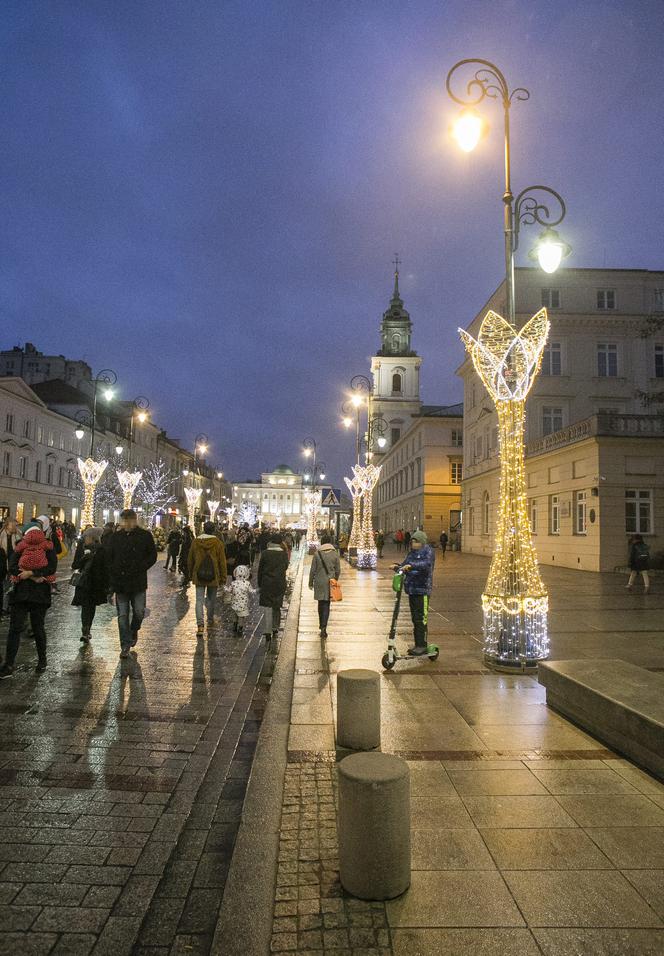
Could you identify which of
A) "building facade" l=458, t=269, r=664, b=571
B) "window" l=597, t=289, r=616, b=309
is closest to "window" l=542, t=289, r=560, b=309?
"building facade" l=458, t=269, r=664, b=571

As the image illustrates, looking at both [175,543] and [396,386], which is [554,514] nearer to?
[175,543]

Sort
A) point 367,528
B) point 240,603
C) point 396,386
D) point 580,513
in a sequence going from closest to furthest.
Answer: point 240,603 → point 580,513 → point 367,528 → point 396,386

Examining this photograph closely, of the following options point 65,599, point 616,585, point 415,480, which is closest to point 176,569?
point 65,599

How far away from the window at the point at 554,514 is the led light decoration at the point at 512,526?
21.6 meters

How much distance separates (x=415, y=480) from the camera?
58.9 metres

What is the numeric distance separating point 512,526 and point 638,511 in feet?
62.9

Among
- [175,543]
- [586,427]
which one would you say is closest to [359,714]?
[175,543]

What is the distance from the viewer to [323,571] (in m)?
10.7

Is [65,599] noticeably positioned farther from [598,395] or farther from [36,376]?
[36,376]

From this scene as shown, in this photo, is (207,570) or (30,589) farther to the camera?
(207,570)

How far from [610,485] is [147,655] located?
21.0 meters

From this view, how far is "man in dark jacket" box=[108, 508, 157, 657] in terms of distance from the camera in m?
8.60

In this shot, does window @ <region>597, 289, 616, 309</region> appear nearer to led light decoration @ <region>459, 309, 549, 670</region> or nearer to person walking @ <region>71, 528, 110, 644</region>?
led light decoration @ <region>459, 309, 549, 670</region>

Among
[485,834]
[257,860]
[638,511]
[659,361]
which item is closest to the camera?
[257,860]
